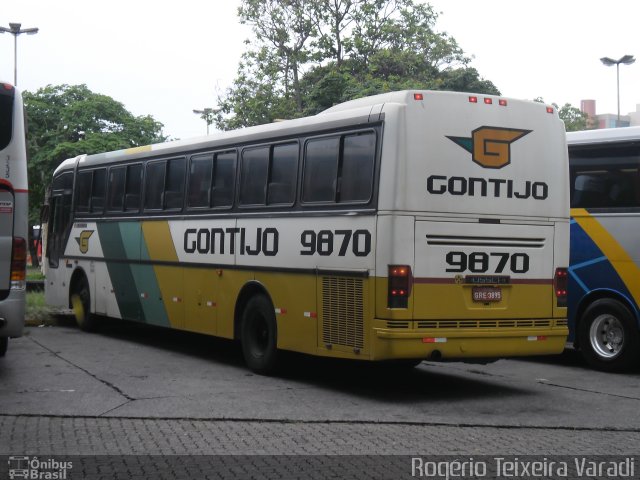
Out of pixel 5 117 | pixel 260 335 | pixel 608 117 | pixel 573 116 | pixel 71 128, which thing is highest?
pixel 608 117

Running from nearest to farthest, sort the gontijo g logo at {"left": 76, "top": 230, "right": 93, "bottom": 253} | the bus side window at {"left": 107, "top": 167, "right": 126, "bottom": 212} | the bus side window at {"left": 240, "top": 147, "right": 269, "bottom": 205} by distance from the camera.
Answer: the bus side window at {"left": 240, "top": 147, "right": 269, "bottom": 205}
the bus side window at {"left": 107, "top": 167, "right": 126, "bottom": 212}
the gontijo g logo at {"left": 76, "top": 230, "right": 93, "bottom": 253}

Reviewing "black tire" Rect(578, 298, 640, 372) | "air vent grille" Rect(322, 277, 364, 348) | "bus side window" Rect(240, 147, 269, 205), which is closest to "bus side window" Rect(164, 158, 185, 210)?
"bus side window" Rect(240, 147, 269, 205)

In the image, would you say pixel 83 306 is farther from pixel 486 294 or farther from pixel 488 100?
pixel 488 100

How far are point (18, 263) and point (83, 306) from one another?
6.80 m

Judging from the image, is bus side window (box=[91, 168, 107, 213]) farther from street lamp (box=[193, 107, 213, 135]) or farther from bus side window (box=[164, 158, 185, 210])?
street lamp (box=[193, 107, 213, 135])

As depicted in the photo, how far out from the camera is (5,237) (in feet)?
39.2

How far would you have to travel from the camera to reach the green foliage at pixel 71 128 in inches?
1956

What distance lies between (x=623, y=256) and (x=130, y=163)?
805 centimetres

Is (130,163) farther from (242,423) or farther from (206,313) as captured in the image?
(242,423)

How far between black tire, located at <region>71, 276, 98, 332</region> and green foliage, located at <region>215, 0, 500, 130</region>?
24.6 m

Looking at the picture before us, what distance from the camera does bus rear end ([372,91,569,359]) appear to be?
1078 cm

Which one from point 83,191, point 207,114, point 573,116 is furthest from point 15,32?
point 573,116

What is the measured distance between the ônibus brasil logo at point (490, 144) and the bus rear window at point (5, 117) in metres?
5.23

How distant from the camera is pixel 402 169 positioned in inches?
425
